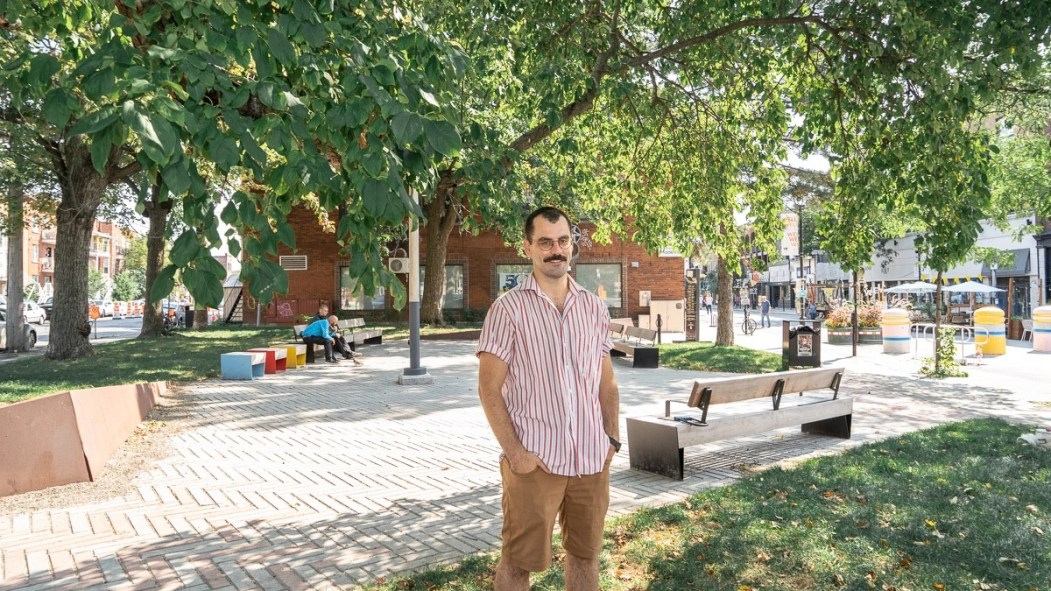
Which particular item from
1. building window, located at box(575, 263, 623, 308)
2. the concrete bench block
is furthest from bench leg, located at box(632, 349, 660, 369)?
building window, located at box(575, 263, 623, 308)

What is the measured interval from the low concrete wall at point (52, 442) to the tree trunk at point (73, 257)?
1137 centimetres

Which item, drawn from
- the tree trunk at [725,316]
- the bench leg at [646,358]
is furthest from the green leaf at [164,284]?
the tree trunk at [725,316]

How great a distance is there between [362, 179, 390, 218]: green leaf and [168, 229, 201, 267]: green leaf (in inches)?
22.9

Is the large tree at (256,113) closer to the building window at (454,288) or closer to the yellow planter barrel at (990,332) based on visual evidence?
the yellow planter barrel at (990,332)

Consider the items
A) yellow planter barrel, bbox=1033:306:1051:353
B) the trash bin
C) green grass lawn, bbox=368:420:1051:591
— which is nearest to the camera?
green grass lawn, bbox=368:420:1051:591

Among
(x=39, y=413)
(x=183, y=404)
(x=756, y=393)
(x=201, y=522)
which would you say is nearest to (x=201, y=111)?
(x=201, y=522)

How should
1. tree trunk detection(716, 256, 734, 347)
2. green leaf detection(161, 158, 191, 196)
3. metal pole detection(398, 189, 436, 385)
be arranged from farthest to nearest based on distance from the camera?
1. tree trunk detection(716, 256, 734, 347)
2. metal pole detection(398, 189, 436, 385)
3. green leaf detection(161, 158, 191, 196)

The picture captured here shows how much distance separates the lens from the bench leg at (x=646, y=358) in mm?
15867

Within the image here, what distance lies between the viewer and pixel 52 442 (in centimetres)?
594

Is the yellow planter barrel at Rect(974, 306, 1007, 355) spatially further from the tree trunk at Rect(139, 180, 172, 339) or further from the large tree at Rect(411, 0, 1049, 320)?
the tree trunk at Rect(139, 180, 172, 339)

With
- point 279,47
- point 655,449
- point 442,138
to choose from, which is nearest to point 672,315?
point 655,449

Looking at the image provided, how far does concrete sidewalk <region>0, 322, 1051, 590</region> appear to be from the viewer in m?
4.30

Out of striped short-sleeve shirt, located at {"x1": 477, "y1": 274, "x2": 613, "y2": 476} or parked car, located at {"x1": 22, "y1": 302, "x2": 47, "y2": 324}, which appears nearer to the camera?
striped short-sleeve shirt, located at {"x1": 477, "y1": 274, "x2": 613, "y2": 476}

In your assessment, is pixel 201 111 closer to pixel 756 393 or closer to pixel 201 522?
pixel 201 522
